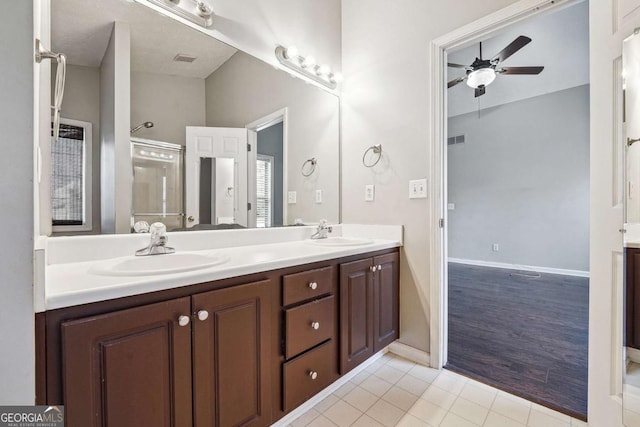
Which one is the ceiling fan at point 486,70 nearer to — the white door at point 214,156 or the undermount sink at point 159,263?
the white door at point 214,156

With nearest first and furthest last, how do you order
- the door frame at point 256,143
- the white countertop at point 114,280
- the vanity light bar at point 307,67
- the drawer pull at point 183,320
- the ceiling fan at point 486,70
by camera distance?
1. the white countertop at point 114,280
2. the drawer pull at point 183,320
3. the door frame at point 256,143
4. the vanity light bar at point 307,67
5. the ceiling fan at point 486,70

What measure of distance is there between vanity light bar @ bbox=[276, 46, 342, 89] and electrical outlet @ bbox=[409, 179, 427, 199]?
3.42ft

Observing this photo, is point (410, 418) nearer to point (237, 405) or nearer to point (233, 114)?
point (237, 405)

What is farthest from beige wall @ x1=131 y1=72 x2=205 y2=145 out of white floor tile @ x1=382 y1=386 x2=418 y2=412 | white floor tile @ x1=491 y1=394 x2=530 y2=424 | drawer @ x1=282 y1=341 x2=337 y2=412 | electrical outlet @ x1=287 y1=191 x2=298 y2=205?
white floor tile @ x1=491 y1=394 x2=530 y2=424

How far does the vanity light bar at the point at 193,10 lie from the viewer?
1.39 meters

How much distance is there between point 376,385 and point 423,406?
0.90ft

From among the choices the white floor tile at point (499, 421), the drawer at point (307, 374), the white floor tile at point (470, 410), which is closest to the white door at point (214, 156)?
the drawer at point (307, 374)

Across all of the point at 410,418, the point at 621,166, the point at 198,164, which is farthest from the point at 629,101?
the point at 198,164

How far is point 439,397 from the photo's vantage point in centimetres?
152

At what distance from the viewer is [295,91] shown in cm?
204

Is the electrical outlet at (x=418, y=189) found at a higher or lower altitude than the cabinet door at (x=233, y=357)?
higher

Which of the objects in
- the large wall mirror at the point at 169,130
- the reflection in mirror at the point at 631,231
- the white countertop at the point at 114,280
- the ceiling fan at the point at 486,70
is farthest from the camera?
the ceiling fan at the point at 486,70

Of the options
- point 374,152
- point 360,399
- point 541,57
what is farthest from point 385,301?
point 541,57

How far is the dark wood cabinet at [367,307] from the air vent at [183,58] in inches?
53.3
